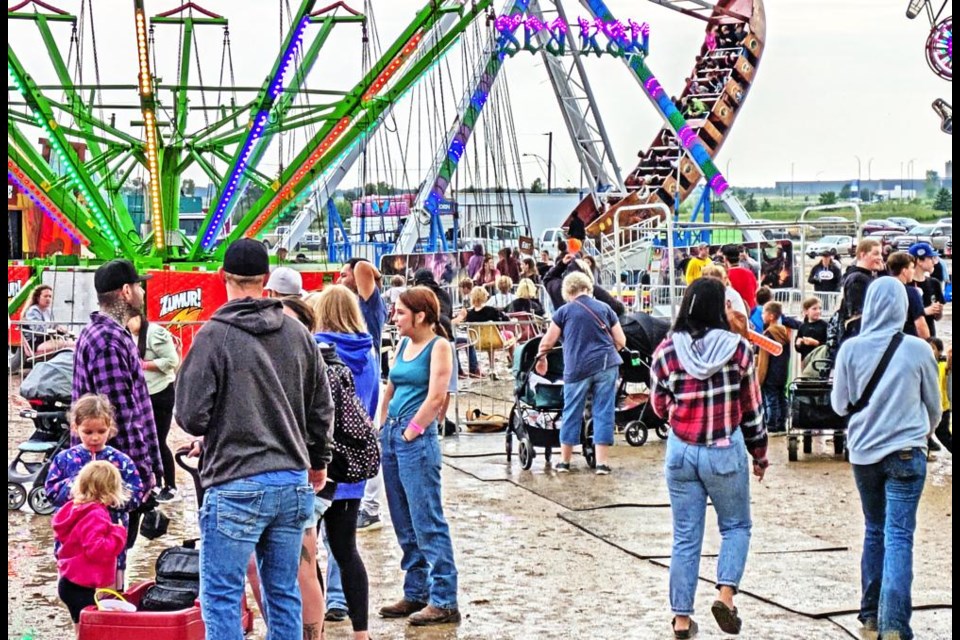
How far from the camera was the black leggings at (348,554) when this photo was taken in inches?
279

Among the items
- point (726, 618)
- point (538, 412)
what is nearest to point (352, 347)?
point (726, 618)

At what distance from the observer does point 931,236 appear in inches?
2132

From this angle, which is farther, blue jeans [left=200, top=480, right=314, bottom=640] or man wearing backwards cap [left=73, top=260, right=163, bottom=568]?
man wearing backwards cap [left=73, top=260, right=163, bottom=568]

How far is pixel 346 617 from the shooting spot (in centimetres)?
793

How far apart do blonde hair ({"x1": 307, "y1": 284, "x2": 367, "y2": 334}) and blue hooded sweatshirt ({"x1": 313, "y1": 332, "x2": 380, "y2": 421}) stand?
0.04m

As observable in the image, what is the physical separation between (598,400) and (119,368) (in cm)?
510

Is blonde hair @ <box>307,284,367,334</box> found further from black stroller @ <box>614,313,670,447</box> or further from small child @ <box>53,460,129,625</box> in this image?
black stroller @ <box>614,313,670,447</box>

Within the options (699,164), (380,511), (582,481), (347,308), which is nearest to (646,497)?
(582,481)

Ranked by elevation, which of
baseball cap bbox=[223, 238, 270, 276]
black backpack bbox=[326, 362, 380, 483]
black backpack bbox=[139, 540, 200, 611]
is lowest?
black backpack bbox=[139, 540, 200, 611]

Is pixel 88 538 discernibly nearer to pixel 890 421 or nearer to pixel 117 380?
pixel 117 380

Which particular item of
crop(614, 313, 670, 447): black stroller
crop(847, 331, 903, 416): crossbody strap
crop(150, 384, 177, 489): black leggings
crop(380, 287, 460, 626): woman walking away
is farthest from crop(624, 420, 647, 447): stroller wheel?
crop(847, 331, 903, 416): crossbody strap

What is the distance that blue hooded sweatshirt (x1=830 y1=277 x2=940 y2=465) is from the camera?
737 centimetres

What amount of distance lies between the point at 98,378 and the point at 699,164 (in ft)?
124

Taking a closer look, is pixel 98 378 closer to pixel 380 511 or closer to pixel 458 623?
pixel 458 623
